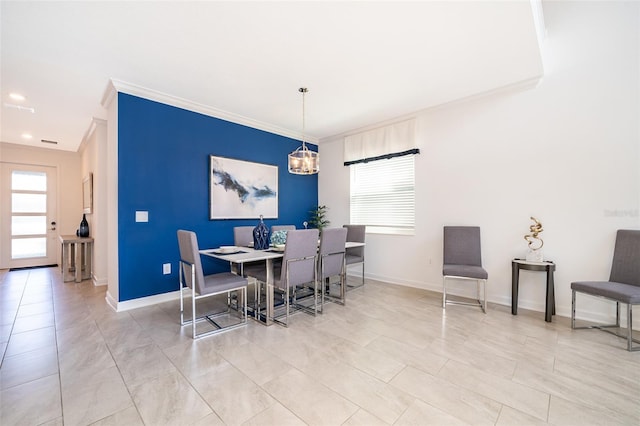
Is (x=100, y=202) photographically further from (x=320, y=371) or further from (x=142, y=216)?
(x=320, y=371)

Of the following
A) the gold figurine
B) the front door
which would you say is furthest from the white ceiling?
the front door

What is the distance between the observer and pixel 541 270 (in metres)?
2.96

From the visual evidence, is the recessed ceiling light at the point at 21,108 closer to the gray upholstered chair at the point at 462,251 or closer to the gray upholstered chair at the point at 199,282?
the gray upholstered chair at the point at 199,282

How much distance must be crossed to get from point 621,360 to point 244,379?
2.90 m

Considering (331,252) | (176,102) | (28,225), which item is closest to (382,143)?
(331,252)

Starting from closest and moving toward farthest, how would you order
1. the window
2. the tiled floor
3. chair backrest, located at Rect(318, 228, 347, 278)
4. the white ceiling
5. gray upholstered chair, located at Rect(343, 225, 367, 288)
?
the tiled floor, the white ceiling, chair backrest, located at Rect(318, 228, 347, 278), gray upholstered chair, located at Rect(343, 225, 367, 288), the window

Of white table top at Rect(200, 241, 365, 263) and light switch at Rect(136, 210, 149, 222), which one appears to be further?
light switch at Rect(136, 210, 149, 222)

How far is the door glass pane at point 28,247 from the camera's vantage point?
223 inches

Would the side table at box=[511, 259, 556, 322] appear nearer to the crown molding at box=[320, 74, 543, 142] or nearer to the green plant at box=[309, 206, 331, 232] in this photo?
the crown molding at box=[320, 74, 543, 142]

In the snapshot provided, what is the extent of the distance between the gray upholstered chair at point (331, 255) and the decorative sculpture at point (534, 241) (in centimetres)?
218

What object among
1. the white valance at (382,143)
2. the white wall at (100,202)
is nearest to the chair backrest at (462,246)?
the white valance at (382,143)

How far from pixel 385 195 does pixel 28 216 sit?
298 inches

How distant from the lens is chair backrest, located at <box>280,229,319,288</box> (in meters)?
2.77

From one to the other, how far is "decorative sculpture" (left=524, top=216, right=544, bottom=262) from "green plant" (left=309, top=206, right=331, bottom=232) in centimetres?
329
